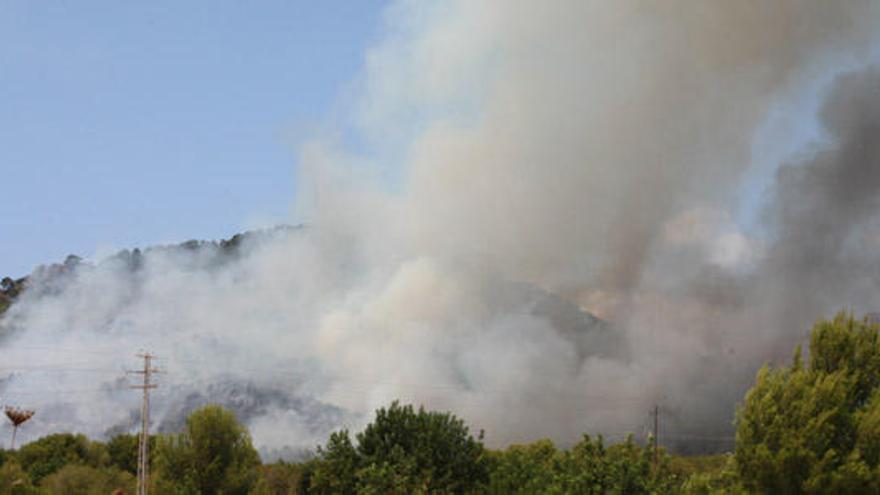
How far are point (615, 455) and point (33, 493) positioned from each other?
106ft

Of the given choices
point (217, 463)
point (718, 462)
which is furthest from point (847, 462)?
point (718, 462)

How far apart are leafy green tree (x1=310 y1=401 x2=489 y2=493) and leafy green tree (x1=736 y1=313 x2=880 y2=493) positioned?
19.8 m

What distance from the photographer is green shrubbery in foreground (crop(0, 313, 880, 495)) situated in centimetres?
3903

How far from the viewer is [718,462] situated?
13325 centimetres

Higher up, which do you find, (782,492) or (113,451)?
(113,451)

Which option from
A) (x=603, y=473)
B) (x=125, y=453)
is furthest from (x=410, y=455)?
(x=125, y=453)

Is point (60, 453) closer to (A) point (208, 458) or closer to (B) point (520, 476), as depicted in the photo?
(A) point (208, 458)

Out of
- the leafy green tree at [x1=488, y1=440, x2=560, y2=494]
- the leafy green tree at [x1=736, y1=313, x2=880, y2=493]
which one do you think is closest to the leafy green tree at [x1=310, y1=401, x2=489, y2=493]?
the leafy green tree at [x1=488, y1=440, x2=560, y2=494]

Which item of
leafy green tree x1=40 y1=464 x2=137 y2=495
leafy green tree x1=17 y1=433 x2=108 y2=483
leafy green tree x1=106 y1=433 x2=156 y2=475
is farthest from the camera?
leafy green tree x1=106 y1=433 x2=156 y2=475

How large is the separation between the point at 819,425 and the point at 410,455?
2512cm

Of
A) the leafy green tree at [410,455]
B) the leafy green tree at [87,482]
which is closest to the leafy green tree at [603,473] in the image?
the leafy green tree at [410,455]

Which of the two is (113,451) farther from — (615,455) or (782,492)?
(782,492)

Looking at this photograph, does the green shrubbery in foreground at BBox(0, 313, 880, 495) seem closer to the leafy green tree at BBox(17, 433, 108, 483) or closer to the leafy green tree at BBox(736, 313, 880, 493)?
the leafy green tree at BBox(736, 313, 880, 493)

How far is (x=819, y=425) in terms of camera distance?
127 ft
